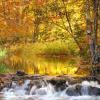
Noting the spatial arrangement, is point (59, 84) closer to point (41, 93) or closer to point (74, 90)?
point (74, 90)

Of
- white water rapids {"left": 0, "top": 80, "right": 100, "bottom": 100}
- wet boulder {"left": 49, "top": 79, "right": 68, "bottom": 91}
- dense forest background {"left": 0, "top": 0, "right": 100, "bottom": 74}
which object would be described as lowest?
white water rapids {"left": 0, "top": 80, "right": 100, "bottom": 100}

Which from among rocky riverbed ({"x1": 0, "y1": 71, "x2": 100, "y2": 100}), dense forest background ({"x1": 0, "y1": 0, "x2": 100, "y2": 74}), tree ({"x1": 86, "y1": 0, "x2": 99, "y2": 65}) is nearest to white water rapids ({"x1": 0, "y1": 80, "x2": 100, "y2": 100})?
rocky riverbed ({"x1": 0, "y1": 71, "x2": 100, "y2": 100})

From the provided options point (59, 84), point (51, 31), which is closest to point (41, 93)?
point (59, 84)

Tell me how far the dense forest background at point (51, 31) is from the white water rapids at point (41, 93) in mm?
1921

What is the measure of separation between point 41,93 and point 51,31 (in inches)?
662

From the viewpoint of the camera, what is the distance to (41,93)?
498 inches

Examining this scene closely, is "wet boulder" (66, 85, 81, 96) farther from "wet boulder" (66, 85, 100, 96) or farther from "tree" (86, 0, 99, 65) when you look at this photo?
"tree" (86, 0, 99, 65)

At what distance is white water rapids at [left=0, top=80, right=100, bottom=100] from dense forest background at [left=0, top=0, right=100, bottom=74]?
1.92 metres

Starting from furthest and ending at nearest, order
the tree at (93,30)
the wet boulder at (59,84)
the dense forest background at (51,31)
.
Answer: the dense forest background at (51,31)
the tree at (93,30)
the wet boulder at (59,84)

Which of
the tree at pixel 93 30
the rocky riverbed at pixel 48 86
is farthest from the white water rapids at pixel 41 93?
the tree at pixel 93 30

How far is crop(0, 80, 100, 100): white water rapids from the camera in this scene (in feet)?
39.8

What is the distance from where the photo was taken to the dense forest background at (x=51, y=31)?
14.5 metres

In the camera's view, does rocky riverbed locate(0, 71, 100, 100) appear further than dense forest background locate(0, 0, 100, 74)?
No

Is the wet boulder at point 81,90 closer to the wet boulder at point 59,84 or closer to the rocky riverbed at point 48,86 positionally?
the rocky riverbed at point 48,86
